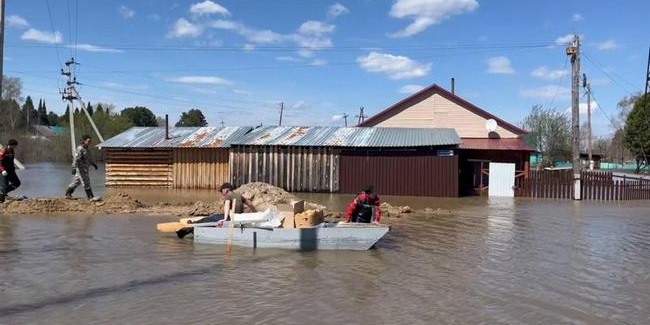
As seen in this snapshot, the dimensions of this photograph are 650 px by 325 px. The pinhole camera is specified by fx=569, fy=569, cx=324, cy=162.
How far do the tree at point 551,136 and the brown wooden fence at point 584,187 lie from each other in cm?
3084

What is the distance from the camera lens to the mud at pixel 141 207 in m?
16.1

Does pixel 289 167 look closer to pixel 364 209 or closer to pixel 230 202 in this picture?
pixel 364 209

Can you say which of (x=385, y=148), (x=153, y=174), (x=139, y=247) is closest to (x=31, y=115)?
(x=153, y=174)

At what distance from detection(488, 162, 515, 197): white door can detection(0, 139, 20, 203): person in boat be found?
1985 centimetres

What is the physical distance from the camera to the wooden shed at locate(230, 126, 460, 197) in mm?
26203

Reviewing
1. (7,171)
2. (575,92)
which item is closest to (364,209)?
(7,171)

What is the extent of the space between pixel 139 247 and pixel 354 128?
20764 mm

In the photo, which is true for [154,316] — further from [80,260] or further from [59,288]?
[80,260]

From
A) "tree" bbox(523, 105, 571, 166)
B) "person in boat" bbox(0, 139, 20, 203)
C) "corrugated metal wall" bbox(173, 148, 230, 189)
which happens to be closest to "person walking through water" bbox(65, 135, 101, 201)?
"person in boat" bbox(0, 139, 20, 203)

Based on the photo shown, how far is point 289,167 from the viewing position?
28.2m

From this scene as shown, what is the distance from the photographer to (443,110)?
3256 centimetres

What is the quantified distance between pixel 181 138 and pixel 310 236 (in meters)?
21.8

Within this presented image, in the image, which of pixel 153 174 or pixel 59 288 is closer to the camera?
pixel 59 288

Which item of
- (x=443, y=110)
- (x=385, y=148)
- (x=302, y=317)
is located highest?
(x=443, y=110)
